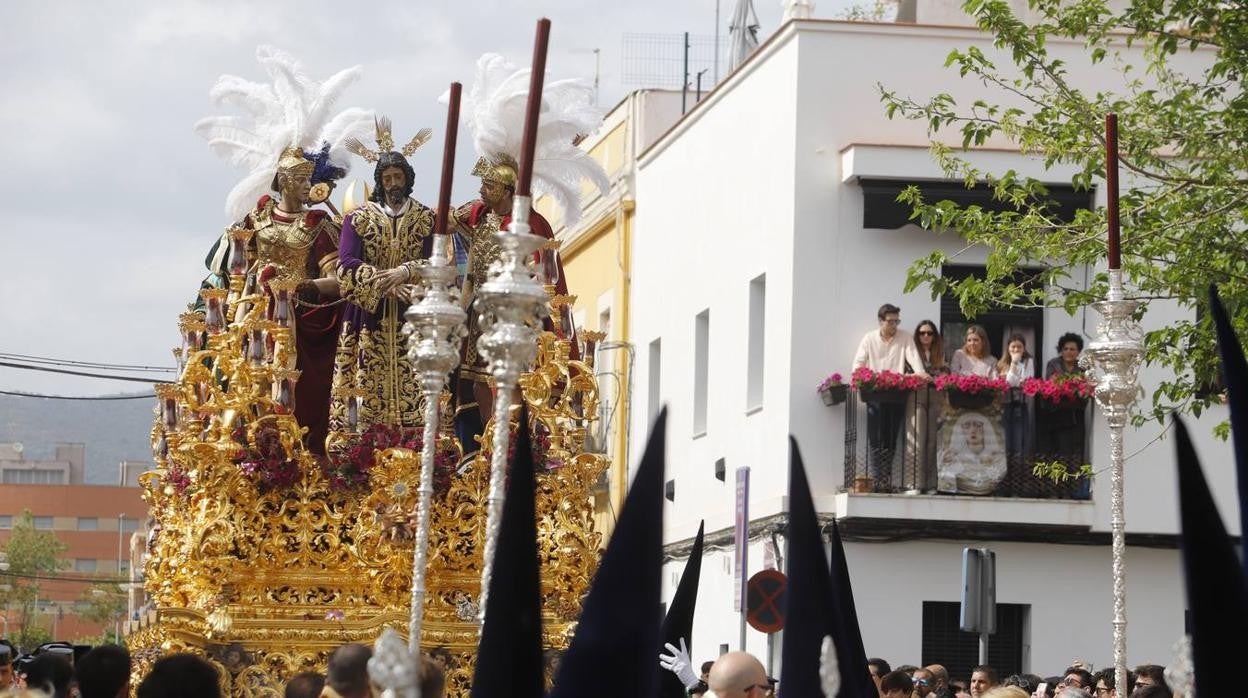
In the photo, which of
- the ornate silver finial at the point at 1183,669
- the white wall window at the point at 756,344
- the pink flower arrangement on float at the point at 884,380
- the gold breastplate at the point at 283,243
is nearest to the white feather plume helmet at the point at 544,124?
the gold breastplate at the point at 283,243

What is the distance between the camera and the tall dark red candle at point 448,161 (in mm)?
9227

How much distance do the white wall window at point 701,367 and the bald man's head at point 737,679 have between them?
60.5 feet

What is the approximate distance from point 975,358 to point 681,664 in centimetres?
1168

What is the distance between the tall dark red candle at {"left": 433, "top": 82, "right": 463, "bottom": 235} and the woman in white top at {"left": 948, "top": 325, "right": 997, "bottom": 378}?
489 inches

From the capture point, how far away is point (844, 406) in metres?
21.9

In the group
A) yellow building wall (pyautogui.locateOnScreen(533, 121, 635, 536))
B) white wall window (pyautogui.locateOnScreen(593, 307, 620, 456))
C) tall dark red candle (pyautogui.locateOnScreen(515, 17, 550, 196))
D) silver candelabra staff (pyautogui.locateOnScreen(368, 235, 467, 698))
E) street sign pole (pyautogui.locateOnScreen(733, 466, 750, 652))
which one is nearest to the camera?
tall dark red candle (pyautogui.locateOnScreen(515, 17, 550, 196))

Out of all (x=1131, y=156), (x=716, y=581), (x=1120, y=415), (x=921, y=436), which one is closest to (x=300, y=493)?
(x=1120, y=415)

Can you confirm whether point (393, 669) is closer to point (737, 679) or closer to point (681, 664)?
point (737, 679)

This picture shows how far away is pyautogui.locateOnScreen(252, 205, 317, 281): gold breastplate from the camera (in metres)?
11.3

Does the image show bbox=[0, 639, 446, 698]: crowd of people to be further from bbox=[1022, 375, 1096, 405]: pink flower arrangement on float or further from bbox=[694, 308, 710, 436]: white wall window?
bbox=[694, 308, 710, 436]: white wall window

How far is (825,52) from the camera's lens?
22281 mm

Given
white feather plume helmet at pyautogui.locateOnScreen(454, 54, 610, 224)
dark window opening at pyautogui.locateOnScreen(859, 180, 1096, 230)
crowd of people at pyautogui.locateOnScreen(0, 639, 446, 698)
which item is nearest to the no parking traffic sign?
white feather plume helmet at pyautogui.locateOnScreen(454, 54, 610, 224)

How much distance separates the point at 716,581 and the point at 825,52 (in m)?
5.77

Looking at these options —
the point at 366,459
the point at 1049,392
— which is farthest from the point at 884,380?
the point at 366,459
